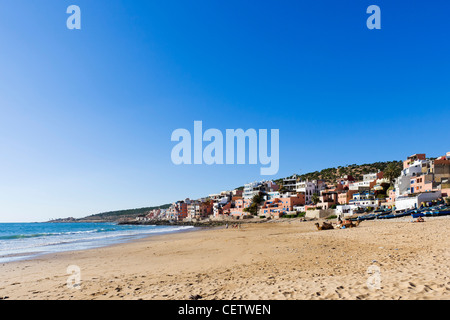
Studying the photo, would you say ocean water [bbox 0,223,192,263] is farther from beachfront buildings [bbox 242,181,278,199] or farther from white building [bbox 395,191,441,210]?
beachfront buildings [bbox 242,181,278,199]

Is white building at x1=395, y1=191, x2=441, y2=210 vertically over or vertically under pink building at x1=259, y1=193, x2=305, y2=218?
over

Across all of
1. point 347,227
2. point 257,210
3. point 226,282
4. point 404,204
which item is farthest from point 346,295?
point 257,210

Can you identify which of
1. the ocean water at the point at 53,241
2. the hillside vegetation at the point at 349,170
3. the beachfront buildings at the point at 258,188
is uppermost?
the hillside vegetation at the point at 349,170

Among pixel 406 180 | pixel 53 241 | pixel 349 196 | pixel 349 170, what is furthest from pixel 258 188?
pixel 53 241

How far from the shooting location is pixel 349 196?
77.5 meters

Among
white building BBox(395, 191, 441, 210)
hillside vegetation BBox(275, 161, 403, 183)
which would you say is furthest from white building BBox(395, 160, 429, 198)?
hillside vegetation BBox(275, 161, 403, 183)

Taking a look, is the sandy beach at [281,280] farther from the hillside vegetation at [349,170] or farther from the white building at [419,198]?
the hillside vegetation at [349,170]

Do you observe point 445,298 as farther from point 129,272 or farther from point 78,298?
point 129,272

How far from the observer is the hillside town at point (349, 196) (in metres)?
55.5

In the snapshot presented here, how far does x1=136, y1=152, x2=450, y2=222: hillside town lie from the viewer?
5547cm

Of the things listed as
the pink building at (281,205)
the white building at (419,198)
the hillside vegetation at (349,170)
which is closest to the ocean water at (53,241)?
the pink building at (281,205)

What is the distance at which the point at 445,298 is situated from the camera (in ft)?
21.5

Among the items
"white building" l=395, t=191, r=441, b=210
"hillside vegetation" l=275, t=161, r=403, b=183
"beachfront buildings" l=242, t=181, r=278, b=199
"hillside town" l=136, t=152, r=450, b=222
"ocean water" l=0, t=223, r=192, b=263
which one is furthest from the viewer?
"hillside vegetation" l=275, t=161, r=403, b=183

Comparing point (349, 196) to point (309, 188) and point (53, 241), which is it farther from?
point (53, 241)
